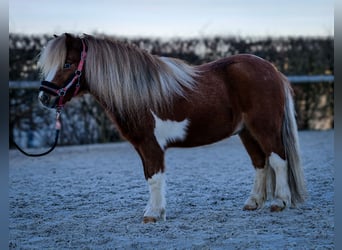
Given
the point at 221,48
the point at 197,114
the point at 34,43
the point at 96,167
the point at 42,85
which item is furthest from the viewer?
the point at 221,48

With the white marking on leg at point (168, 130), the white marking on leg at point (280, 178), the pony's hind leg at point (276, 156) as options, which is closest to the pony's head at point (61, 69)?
the white marking on leg at point (168, 130)

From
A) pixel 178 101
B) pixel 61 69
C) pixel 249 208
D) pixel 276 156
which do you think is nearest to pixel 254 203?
pixel 249 208

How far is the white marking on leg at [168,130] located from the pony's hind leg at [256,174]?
71cm

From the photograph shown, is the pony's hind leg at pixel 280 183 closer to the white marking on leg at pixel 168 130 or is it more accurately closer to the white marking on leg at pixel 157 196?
the white marking on leg at pixel 168 130

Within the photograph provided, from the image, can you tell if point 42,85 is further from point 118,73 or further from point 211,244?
point 211,244

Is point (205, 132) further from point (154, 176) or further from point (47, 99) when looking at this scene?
point (47, 99)

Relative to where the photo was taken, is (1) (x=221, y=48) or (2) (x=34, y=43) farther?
(1) (x=221, y=48)

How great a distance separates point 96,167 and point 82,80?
388 cm

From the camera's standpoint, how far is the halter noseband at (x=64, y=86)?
4.82 m

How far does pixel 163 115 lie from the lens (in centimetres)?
502

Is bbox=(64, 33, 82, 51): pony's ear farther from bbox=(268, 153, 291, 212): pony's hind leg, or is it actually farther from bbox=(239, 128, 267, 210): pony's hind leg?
bbox=(268, 153, 291, 212): pony's hind leg

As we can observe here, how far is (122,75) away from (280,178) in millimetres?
1782

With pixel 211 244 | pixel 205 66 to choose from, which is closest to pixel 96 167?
pixel 205 66

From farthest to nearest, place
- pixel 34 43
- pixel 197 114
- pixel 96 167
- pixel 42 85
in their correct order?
pixel 34 43 → pixel 96 167 → pixel 197 114 → pixel 42 85
